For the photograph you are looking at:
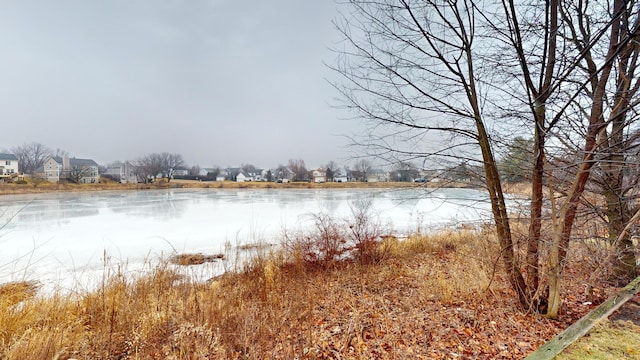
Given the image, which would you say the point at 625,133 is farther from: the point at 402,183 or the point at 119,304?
the point at 119,304

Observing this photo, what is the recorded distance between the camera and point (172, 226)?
415 inches

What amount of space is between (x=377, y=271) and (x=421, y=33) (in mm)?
4031

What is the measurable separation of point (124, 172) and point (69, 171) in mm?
16402

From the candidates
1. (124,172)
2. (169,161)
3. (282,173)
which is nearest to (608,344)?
(282,173)

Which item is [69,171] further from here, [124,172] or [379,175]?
[379,175]

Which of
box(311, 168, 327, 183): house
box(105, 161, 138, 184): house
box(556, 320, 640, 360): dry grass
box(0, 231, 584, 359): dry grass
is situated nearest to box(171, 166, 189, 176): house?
box(105, 161, 138, 184): house

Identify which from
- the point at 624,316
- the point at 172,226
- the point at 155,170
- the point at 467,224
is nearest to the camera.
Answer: the point at 624,316

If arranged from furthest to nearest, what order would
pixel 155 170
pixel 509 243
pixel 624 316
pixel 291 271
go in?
pixel 155 170
pixel 291 271
pixel 509 243
pixel 624 316

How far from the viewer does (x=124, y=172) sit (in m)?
56.6

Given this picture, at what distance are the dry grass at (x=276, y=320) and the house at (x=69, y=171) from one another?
145ft

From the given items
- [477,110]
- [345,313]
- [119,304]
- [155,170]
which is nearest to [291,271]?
[345,313]

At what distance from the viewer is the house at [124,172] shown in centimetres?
5035

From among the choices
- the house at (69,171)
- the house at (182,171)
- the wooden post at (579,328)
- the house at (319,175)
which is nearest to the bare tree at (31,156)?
the house at (69,171)

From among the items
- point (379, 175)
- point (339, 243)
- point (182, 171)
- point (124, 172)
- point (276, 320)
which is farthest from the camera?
point (182, 171)
